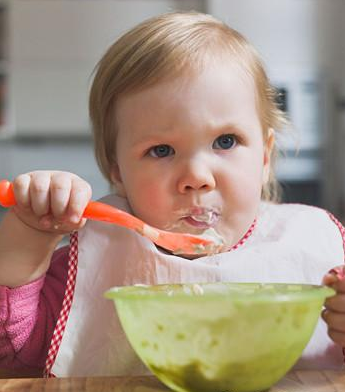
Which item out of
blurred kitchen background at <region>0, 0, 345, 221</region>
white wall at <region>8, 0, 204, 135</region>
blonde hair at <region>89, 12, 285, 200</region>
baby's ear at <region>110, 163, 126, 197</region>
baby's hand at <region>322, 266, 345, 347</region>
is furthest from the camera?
white wall at <region>8, 0, 204, 135</region>

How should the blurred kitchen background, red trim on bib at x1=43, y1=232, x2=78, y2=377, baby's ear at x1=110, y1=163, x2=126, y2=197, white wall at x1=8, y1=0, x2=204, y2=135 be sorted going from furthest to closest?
white wall at x1=8, y1=0, x2=204, y2=135
the blurred kitchen background
baby's ear at x1=110, y1=163, x2=126, y2=197
red trim on bib at x1=43, y1=232, x2=78, y2=377

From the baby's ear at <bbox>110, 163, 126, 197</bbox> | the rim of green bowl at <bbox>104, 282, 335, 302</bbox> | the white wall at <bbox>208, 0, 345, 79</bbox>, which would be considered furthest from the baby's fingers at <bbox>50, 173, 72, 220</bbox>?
the white wall at <bbox>208, 0, 345, 79</bbox>

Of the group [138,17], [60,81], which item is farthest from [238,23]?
[60,81]

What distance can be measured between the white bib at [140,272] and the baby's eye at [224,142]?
146 millimetres

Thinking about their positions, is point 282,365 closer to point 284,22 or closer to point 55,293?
point 55,293

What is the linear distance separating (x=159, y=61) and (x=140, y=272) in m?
0.29

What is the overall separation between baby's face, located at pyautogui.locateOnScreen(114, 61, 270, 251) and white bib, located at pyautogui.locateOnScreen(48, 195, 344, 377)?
45 millimetres

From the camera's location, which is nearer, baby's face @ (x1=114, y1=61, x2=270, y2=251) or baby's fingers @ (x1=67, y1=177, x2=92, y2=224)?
baby's fingers @ (x1=67, y1=177, x2=92, y2=224)

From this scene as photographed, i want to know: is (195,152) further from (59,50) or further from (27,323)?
(59,50)

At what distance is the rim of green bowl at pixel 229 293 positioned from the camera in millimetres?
637

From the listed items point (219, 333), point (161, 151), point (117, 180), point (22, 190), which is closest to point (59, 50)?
point (117, 180)

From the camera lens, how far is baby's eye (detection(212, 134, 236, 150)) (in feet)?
3.34

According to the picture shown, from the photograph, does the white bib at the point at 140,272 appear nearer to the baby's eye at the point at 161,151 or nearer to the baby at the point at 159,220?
the baby at the point at 159,220

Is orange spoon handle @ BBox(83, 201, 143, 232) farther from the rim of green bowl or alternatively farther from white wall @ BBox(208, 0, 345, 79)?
white wall @ BBox(208, 0, 345, 79)
